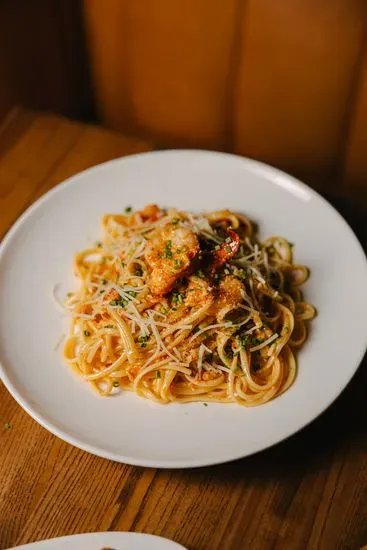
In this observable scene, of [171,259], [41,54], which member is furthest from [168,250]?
[41,54]

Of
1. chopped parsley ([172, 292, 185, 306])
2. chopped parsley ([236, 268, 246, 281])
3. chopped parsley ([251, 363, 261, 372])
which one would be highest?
chopped parsley ([236, 268, 246, 281])

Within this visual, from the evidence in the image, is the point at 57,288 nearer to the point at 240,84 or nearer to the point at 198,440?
the point at 198,440

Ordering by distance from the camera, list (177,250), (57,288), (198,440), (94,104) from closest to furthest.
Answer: (198,440) < (177,250) < (57,288) < (94,104)

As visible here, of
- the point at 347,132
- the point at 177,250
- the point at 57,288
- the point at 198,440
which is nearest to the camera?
the point at 198,440

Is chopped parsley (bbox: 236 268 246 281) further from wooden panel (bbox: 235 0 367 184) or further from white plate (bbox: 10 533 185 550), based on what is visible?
wooden panel (bbox: 235 0 367 184)

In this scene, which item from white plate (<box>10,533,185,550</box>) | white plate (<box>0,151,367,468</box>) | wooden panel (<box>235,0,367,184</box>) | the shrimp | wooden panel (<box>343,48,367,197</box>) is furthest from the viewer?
wooden panel (<box>343,48,367,197</box>)

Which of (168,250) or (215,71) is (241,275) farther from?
(215,71)

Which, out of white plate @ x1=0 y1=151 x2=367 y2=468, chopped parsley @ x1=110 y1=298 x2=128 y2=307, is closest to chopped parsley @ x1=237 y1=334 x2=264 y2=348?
white plate @ x1=0 y1=151 x2=367 y2=468

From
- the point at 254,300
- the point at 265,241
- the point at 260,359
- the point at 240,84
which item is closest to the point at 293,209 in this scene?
the point at 265,241
